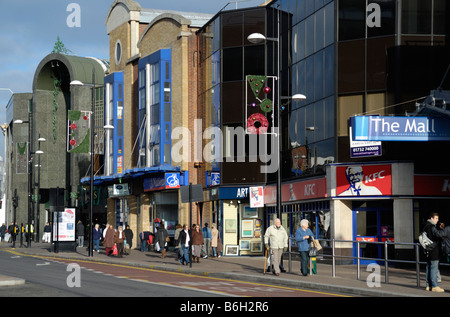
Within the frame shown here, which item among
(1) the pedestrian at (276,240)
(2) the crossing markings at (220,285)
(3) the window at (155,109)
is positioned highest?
(3) the window at (155,109)

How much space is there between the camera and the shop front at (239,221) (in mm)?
39656

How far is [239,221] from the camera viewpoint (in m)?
40.3

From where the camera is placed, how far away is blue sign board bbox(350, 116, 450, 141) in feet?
86.4

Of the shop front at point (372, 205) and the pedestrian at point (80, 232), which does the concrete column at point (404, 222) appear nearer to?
the shop front at point (372, 205)

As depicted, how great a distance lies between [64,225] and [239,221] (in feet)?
32.8

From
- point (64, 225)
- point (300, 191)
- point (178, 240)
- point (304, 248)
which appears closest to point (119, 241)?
point (64, 225)

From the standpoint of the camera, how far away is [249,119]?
3781 cm

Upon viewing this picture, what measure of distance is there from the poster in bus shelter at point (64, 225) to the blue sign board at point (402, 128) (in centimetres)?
2107

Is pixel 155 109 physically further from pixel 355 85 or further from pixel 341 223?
pixel 341 223

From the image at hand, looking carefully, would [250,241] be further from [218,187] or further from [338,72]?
[338,72]

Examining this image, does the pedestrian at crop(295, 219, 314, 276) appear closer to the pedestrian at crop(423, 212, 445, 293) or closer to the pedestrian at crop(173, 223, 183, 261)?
the pedestrian at crop(423, 212, 445, 293)

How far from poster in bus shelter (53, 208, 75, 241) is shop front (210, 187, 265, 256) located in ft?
28.2

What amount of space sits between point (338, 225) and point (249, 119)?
855cm

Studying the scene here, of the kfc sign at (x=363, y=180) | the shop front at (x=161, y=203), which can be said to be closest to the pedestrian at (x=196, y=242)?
the kfc sign at (x=363, y=180)
